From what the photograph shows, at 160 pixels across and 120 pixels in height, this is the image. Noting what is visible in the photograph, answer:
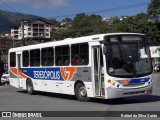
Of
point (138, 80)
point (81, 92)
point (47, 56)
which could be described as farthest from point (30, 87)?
point (138, 80)

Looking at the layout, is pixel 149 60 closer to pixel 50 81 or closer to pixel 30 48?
pixel 50 81

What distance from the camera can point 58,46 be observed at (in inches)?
802

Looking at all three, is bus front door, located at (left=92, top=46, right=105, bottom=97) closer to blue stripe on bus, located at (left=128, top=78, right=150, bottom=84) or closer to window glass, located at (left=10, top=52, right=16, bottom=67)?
blue stripe on bus, located at (left=128, top=78, right=150, bottom=84)

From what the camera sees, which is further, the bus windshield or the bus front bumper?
the bus windshield

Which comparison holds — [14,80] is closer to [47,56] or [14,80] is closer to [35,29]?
[47,56]

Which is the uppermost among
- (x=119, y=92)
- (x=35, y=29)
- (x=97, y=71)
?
(x=35, y=29)

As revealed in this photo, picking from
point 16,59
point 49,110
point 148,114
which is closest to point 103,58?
point 49,110

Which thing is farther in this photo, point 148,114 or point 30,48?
point 30,48

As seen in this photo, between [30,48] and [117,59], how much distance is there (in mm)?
8384

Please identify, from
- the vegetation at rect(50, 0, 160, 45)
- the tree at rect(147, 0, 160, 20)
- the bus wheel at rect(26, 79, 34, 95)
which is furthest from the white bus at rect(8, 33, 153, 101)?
the tree at rect(147, 0, 160, 20)

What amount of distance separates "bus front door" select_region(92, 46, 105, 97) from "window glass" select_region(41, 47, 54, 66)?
4.11 metres

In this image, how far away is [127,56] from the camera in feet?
55.1

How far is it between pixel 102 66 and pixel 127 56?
107 centimetres

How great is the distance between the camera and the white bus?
648 inches
